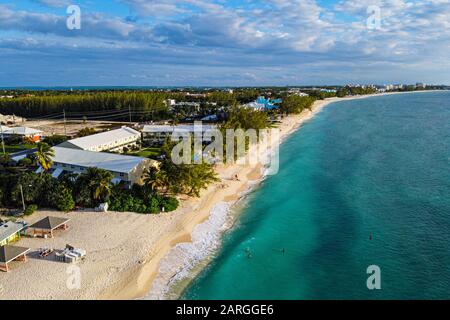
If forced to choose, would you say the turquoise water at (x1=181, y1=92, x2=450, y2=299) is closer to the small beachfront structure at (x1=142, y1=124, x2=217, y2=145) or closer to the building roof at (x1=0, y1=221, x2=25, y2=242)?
the building roof at (x1=0, y1=221, x2=25, y2=242)

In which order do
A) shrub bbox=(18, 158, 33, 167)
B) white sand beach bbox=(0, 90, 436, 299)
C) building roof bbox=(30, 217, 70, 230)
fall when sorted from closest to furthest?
white sand beach bbox=(0, 90, 436, 299) → building roof bbox=(30, 217, 70, 230) → shrub bbox=(18, 158, 33, 167)

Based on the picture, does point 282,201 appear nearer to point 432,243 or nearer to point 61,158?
point 432,243

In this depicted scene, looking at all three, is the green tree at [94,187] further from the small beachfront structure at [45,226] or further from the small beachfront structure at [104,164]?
the small beachfront structure at [45,226]

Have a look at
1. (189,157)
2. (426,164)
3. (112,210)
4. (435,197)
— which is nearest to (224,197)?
(189,157)

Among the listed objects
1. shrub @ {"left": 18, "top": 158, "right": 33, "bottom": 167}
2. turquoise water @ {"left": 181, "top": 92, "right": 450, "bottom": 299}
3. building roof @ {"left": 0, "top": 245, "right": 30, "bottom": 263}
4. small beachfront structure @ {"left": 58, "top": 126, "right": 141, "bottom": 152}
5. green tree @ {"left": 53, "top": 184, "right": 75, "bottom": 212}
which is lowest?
turquoise water @ {"left": 181, "top": 92, "right": 450, "bottom": 299}

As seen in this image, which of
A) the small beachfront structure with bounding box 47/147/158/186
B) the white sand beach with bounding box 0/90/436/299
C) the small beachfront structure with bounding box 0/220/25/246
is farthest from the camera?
the small beachfront structure with bounding box 47/147/158/186

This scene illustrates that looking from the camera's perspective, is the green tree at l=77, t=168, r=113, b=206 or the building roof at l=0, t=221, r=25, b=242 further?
the green tree at l=77, t=168, r=113, b=206

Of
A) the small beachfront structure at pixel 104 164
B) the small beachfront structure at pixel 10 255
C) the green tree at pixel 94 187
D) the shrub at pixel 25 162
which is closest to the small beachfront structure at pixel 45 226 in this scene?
the small beachfront structure at pixel 10 255

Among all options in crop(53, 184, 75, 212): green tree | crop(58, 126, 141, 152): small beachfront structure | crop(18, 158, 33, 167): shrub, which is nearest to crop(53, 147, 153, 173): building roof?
crop(58, 126, 141, 152): small beachfront structure
